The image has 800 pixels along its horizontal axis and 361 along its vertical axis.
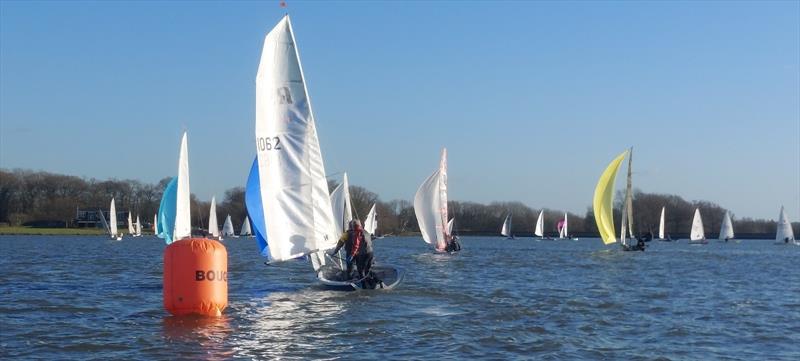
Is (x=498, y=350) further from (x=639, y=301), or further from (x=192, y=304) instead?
(x=639, y=301)

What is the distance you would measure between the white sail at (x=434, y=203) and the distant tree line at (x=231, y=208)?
203 feet

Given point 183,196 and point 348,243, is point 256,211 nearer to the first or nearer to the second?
point 348,243

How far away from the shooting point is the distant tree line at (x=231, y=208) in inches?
4643

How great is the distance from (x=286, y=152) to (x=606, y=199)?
34686 millimetres

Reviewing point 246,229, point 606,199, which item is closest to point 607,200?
point 606,199

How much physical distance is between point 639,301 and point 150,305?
945cm

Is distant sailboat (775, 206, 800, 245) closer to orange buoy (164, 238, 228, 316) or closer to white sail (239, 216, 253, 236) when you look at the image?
white sail (239, 216, 253, 236)

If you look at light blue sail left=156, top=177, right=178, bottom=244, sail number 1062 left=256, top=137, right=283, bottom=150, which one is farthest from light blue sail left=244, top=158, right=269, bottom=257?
light blue sail left=156, top=177, right=178, bottom=244

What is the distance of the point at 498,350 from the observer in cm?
1242

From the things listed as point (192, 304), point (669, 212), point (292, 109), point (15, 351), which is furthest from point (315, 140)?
point (669, 212)

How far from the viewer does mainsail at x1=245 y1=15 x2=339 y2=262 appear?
18594mm

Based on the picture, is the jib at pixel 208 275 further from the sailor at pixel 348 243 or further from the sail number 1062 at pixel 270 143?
the sailor at pixel 348 243

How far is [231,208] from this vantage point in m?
128

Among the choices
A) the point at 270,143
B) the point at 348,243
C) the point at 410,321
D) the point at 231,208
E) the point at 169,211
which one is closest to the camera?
the point at 410,321
